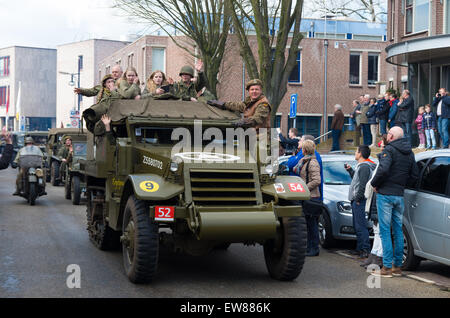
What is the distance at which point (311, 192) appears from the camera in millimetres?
10641

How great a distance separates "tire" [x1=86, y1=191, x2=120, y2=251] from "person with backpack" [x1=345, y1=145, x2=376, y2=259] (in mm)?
3670

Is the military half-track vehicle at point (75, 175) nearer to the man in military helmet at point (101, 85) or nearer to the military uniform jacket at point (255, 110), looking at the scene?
the man in military helmet at point (101, 85)

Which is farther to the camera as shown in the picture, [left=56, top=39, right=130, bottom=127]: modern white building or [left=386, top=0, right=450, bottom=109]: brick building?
[left=56, top=39, right=130, bottom=127]: modern white building

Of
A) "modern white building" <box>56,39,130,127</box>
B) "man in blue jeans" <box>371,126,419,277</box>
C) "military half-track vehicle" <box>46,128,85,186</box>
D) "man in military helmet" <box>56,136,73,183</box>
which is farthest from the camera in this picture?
"modern white building" <box>56,39,130,127</box>

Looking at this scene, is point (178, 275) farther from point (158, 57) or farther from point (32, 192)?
point (158, 57)

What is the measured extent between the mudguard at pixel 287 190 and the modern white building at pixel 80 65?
58524mm

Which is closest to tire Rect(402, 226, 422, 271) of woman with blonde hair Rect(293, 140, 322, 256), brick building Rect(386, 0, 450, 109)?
woman with blonde hair Rect(293, 140, 322, 256)

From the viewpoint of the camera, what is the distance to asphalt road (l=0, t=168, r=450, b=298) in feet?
25.2

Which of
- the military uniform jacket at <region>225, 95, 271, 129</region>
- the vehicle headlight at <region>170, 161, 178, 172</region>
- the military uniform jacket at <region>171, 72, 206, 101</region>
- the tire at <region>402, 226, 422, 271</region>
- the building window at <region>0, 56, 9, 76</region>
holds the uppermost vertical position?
the building window at <region>0, 56, 9, 76</region>

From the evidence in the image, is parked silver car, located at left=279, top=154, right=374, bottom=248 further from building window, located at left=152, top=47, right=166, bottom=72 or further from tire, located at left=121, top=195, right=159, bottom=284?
building window, located at left=152, top=47, right=166, bottom=72

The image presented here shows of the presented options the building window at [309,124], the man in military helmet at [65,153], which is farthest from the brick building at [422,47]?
the building window at [309,124]

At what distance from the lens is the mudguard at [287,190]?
800 cm
